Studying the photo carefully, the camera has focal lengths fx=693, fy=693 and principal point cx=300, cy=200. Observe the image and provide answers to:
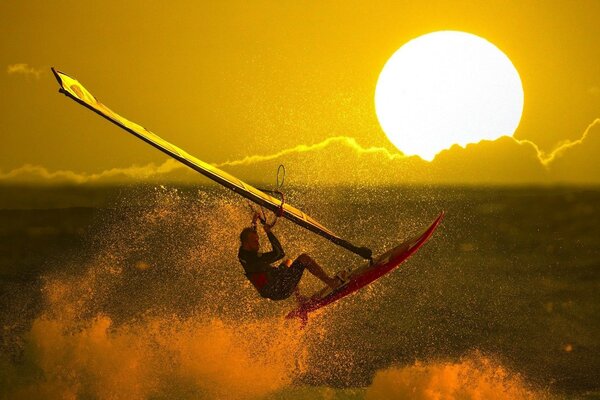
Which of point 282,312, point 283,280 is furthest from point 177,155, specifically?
point 282,312

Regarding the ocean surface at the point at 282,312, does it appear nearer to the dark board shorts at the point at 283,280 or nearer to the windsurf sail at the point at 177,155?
the dark board shorts at the point at 283,280

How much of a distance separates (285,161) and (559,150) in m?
3.97

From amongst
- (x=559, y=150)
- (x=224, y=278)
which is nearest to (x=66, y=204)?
(x=224, y=278)

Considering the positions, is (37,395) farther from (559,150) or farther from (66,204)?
(559,150)

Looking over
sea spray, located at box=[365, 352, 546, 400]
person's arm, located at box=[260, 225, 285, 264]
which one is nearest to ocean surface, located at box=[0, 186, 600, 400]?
sea spray, located at box=[365, 352, 546, 400]

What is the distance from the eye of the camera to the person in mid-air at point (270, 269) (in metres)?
5.11

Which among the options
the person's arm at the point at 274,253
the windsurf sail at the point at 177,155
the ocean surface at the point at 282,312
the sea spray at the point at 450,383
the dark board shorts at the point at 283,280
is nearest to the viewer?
the windsurf sail at the point at 177,155

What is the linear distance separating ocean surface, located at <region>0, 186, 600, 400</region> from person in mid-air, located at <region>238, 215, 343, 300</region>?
221 centimetres

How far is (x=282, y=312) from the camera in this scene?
29.6 feet

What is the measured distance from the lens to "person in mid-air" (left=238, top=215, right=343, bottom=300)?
16.8ft

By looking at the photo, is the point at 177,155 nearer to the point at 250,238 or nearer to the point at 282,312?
the point at 250,238

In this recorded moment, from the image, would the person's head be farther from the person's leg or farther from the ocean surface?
the ocean surface

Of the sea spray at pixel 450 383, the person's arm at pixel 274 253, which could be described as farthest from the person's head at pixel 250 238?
the sea spray at pixel 450 383

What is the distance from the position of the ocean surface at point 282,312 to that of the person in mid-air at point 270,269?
7.27ft
